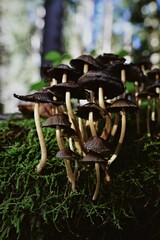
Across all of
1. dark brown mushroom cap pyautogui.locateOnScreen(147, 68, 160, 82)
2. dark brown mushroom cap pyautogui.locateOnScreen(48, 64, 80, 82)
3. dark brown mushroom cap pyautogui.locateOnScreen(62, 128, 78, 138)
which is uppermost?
dark brown mushroom cap pyautogui.locateOnScreen(147, 68, 160, 82)

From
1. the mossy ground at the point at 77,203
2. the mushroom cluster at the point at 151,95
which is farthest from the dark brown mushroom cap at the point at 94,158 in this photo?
the mushroom cluster at the point at 151,95

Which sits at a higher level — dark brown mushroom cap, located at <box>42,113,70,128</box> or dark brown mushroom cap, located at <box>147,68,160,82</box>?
dark brown mushroom cap, located at <box>147,68,160,82</box>

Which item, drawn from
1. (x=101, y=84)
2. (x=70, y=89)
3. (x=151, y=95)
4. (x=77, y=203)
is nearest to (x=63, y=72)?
(x=70, y=89)

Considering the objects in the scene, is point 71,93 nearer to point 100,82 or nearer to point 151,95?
point 100,82

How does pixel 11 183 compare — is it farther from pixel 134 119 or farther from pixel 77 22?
pixel 77 22

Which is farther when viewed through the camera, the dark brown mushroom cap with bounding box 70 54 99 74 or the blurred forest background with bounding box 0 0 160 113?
the blurred forest background with bounding box 0 0 160 113

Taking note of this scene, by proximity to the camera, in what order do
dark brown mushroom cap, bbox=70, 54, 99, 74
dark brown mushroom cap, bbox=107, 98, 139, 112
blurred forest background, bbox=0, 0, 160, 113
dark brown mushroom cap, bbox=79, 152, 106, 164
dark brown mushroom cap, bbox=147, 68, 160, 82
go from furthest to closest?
blurred forest background, bbox=0, 0, 160, 113 → dark brown mushroom cap, bbox=147, 68, 160, 82 → dark brown mushroom cap, bbox=70, 54, 99, 74 → dark brown mushroom cap, bbox=107, 98, 139, 112 → dark brown mushroom cap, bbox=79, 152, 106, 164

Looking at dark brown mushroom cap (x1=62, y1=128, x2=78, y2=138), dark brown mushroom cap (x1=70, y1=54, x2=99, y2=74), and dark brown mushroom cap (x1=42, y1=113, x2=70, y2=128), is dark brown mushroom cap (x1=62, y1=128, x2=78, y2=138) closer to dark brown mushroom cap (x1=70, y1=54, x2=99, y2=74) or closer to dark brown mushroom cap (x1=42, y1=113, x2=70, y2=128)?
dark brown mushroom cap (x1=42, y1=113, x2=70, y2=128)

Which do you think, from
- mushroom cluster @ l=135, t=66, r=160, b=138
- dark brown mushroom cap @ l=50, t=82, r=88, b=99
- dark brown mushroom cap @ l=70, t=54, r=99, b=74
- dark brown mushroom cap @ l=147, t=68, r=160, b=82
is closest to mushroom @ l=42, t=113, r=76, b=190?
dark brown mushroom cap @ l=50, t=82, r=88, b=99

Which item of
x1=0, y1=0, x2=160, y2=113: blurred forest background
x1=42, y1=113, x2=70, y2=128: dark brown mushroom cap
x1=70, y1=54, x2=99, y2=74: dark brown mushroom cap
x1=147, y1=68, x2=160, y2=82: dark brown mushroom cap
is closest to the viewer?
x1=42, y1=113, x2=70, y2=128: dark brown mushroom cap
